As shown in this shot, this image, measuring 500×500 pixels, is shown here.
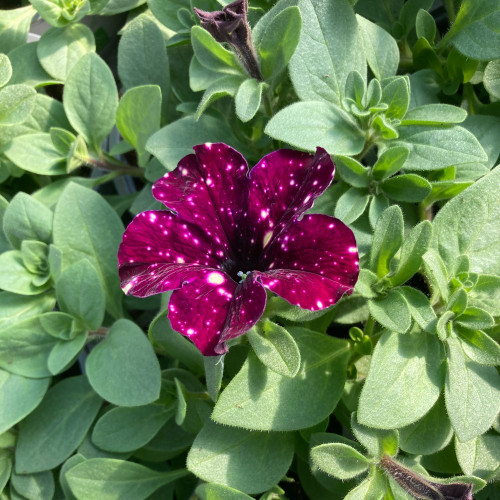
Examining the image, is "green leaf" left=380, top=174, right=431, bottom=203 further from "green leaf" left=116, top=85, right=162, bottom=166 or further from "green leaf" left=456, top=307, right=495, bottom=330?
"green leaf" left=116, top=85, right=162, bottom=166

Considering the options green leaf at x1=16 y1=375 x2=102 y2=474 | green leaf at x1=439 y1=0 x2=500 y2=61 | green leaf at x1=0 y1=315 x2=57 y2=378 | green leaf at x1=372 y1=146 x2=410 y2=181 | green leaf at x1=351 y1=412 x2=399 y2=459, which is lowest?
green leaf at x1=16 y1=375 x2=102 y2=474

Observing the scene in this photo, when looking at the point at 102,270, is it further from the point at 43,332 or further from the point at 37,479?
the point at 37,479

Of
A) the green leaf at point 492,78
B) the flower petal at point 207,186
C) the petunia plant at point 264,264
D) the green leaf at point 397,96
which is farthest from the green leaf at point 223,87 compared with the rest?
the green leaf at point 492,78

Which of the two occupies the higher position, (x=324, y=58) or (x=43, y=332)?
(x=324, y=58)

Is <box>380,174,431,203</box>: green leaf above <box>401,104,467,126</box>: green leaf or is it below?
below

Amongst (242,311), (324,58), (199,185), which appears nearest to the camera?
(242,311)

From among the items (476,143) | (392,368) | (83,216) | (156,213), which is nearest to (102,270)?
(83,216)

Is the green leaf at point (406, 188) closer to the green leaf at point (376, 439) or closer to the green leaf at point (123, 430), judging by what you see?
the green leaf at point (376, 439)

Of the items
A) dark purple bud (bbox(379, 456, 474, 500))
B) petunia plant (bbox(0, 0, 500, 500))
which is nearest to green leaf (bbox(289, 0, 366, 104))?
petunia plant (bbox(0, 0, 500, 500))
